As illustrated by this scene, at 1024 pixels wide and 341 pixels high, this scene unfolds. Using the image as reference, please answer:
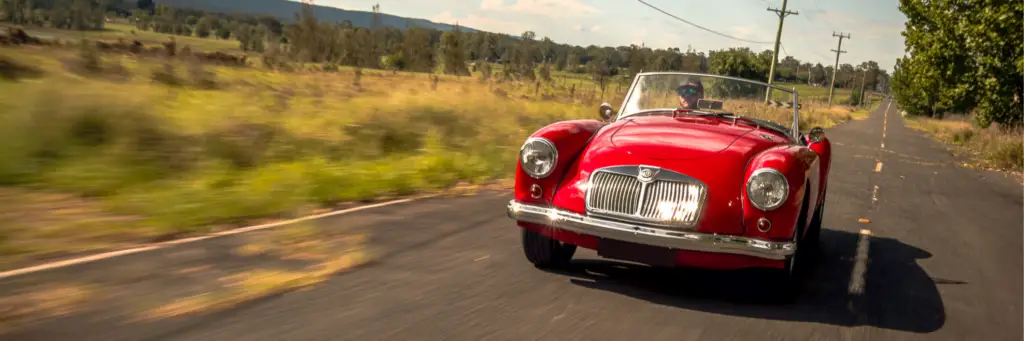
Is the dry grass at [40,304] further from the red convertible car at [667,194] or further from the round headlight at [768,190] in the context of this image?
the round headlight at [768,190]

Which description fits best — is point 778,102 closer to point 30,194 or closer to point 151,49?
point 30,194

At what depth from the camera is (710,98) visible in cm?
575

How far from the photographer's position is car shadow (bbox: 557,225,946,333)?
4.37 meters

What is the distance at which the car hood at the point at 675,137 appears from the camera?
4.41 meters

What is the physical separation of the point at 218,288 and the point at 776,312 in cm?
327

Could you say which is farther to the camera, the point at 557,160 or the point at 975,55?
the point at 975,55

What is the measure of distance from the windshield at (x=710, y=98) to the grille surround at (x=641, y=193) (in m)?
1.52

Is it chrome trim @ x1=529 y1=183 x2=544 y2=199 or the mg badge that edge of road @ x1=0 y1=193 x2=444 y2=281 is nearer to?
chrome trim @ x1=529 y1=183 x2=544 y2=199

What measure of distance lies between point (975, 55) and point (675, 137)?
24.5 m

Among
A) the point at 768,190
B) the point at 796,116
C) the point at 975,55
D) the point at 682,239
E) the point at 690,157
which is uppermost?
the point at 975,55

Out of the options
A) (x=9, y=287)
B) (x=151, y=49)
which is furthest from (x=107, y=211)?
(x=151, y=49)

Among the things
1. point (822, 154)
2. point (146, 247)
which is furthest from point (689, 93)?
point (146, 247)

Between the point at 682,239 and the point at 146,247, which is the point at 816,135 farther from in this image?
the point at 146,247

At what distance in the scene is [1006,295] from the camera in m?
5.25
